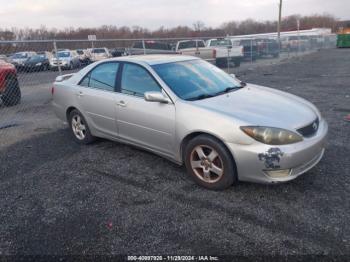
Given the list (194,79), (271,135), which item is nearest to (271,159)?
(271,135)

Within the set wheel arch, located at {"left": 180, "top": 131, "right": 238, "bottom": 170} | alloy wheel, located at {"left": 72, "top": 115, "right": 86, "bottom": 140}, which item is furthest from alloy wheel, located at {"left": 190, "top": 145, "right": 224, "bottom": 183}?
alloy wheel, located at {"left": 72, "top": 115, "right": 86, "bottom": 140}

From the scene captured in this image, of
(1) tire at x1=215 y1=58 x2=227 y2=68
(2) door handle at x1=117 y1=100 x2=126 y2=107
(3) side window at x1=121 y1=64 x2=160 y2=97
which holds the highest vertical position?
A: (3) side window at x1=121 y1=64 x2=160 y2=97

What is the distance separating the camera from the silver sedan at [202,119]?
3.23m

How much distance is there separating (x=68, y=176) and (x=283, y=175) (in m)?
2.81

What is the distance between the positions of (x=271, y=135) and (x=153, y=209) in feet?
4.84

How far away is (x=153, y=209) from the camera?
3.31 m

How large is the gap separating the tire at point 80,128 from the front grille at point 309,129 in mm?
3370

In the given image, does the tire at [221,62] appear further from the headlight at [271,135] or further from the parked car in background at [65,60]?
the headlight at [271,135]

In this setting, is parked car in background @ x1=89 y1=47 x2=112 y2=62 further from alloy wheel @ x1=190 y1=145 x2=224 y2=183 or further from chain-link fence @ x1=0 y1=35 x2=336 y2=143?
alloy wheel @ x1=190 y1=145 x2=224 y2=183

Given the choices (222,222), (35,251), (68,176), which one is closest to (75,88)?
(68,176)

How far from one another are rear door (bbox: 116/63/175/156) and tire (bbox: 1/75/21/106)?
226 inches

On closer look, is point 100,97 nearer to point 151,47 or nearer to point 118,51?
point 118,51

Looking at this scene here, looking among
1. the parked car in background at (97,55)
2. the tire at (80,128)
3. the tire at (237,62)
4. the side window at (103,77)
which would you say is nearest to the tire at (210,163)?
the side window at (103,77)

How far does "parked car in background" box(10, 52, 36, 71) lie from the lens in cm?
785
